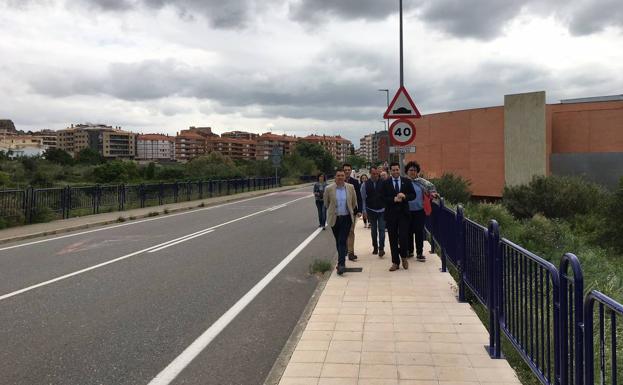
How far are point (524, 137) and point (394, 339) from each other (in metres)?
30.0

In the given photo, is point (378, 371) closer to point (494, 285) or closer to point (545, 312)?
point (494, 285)

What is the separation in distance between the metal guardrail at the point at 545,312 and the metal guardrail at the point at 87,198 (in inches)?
619

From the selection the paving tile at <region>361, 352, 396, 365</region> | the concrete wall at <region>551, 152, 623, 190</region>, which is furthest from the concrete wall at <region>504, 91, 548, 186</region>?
the paving tile at <region>361, 352, 396, 365</region>

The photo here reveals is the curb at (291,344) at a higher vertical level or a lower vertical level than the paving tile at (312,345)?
lower

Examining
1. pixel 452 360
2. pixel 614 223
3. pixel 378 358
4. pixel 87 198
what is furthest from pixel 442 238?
pixel 87 198

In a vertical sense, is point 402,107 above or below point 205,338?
above

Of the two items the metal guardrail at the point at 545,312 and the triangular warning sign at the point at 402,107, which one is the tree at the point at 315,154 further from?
the metal guardrail at the point at 545,312

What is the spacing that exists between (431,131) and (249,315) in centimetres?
3578

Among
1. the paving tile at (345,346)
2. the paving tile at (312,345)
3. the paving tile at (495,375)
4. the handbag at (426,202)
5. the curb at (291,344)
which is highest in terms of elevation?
the handbag at (426,202)

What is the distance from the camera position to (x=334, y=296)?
22.3ft

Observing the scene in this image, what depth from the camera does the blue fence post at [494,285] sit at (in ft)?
14.1

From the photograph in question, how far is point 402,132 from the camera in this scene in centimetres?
977

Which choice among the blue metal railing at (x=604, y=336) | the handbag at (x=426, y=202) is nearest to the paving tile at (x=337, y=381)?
the blue metal railing at (x=604, y=336)

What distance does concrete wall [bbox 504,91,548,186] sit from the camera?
31219 mm
